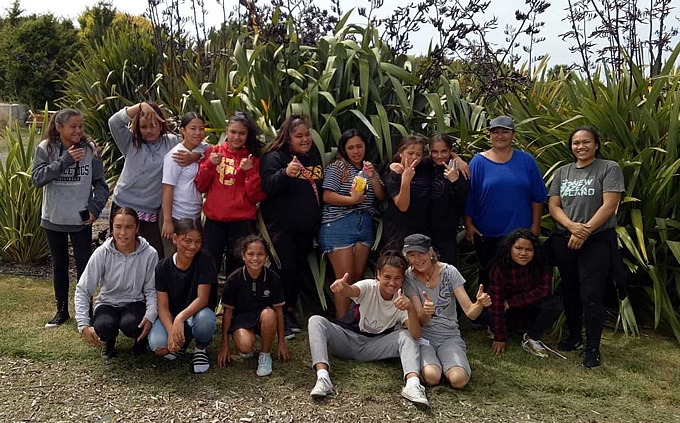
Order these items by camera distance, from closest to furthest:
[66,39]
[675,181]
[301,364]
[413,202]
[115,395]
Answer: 1. [115,395]
2. [301,364]
3. [413,202]
4. [675,181]
5. [66,39]

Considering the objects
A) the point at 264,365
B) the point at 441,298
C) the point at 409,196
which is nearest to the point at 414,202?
the point at 409,196

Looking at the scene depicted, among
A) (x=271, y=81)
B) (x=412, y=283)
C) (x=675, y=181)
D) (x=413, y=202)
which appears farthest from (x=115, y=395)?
(x=675, y=181)

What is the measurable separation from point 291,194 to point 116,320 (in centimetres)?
136

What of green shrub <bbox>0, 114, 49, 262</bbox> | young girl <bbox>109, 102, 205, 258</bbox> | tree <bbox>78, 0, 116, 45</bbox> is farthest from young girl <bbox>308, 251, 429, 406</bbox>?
tree <bbox>78, 0, 116, 45</bbox>

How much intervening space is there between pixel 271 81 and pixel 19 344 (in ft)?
8.31

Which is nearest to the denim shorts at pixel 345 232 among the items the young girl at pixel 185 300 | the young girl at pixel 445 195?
the young girl at pixel 445 195

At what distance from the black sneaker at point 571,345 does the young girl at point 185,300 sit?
2.27 metres

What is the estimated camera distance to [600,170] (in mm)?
4031

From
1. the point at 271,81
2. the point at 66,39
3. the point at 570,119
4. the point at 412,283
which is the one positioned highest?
the point at 66,39

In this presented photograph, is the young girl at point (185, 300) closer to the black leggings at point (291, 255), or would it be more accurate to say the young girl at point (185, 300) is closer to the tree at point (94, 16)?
the black leggings at point (291, 255)

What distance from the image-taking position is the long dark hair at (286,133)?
4301 mm

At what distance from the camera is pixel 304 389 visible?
11.5 feet

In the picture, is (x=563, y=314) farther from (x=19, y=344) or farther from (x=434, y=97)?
(x=19, y=344)

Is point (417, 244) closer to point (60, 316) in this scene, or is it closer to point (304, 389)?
point (304, 389)
